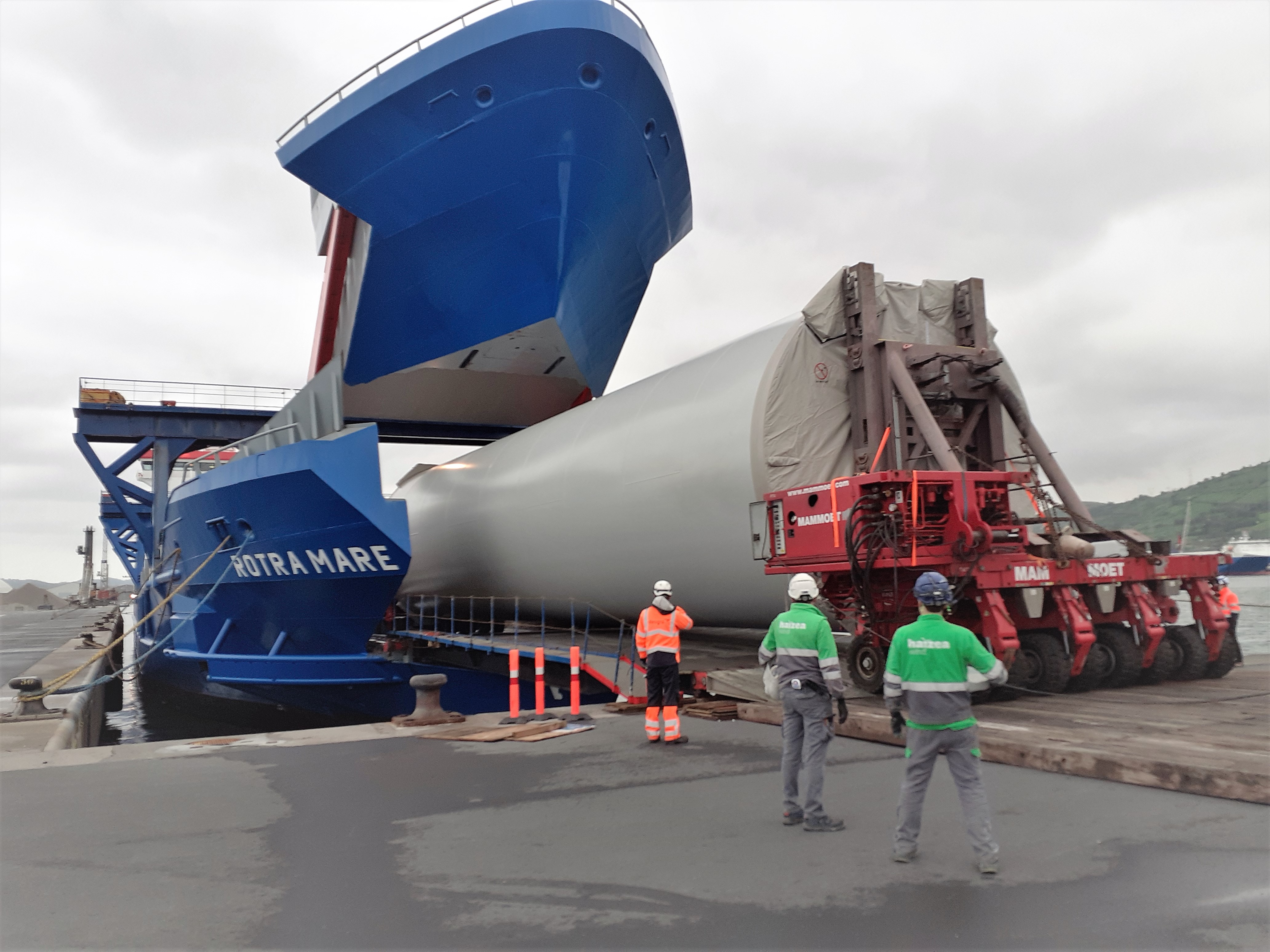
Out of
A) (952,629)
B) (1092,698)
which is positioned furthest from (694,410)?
(952,629)

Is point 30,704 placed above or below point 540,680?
below

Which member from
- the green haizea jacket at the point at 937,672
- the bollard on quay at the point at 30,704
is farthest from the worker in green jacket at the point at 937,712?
the bollard on quay at the point at 30,704

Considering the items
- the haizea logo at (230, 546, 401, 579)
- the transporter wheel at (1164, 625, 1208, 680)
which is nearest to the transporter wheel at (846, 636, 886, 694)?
the transporter wheel at (1164, 625, 1208, 680)

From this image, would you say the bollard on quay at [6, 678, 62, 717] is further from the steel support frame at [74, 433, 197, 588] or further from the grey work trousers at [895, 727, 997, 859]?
the grey work trousers at [895, 727, 997, 859]

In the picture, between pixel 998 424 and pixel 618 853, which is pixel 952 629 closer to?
pixel 618 853

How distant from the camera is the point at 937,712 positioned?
446cm

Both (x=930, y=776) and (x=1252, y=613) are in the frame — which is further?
(x=1252, y=613)

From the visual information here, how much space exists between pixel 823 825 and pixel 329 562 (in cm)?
996

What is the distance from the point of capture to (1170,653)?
376 inches

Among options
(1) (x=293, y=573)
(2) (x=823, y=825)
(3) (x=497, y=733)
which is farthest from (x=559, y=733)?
(1) (x=293, y=573)

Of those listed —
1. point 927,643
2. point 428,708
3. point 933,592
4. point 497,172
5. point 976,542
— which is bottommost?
point 428,708

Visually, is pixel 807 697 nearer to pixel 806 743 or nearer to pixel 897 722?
pixel 806 743

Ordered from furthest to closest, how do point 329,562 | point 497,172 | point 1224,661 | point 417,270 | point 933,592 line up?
point 417,270
point 497,172
point 329,562
point 1224,661
point 933,592

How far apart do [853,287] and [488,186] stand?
6.86 meters
